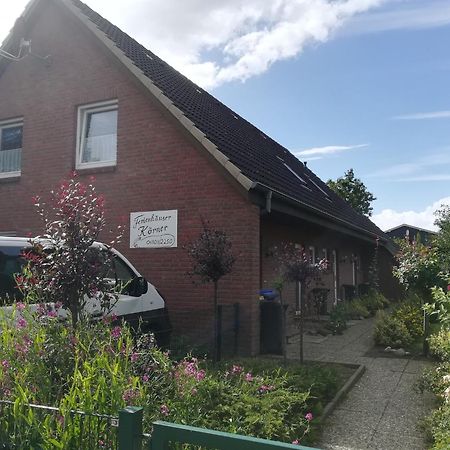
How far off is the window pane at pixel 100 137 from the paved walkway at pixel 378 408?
17.8ft

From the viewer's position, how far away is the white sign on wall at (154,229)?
28.5 feet

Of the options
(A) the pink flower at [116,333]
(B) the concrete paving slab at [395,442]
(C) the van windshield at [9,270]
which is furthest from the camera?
(C) the van windshield at [9,270]

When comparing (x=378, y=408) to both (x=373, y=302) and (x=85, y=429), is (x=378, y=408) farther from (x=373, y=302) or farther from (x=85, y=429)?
(x=373, y=302)

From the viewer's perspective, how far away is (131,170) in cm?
930

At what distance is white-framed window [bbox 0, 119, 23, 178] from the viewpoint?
1095cm

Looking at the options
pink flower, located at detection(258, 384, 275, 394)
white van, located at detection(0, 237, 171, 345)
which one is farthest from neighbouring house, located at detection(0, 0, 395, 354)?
pink flower, located at detection(258, 384, 275, 394)

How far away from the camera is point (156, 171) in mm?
8977

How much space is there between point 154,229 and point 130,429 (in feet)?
22.7

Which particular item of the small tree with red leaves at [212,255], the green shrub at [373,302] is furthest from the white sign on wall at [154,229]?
the green shrub at [373,302]

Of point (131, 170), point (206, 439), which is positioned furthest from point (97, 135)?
point (206, 439)

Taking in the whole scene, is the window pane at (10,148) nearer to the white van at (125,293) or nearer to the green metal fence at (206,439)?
the white van at (125,293)

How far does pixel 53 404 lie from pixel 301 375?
3269 mm

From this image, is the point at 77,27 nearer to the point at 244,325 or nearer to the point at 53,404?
the point at 244,325

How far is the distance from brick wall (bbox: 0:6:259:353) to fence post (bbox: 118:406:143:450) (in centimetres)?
574
